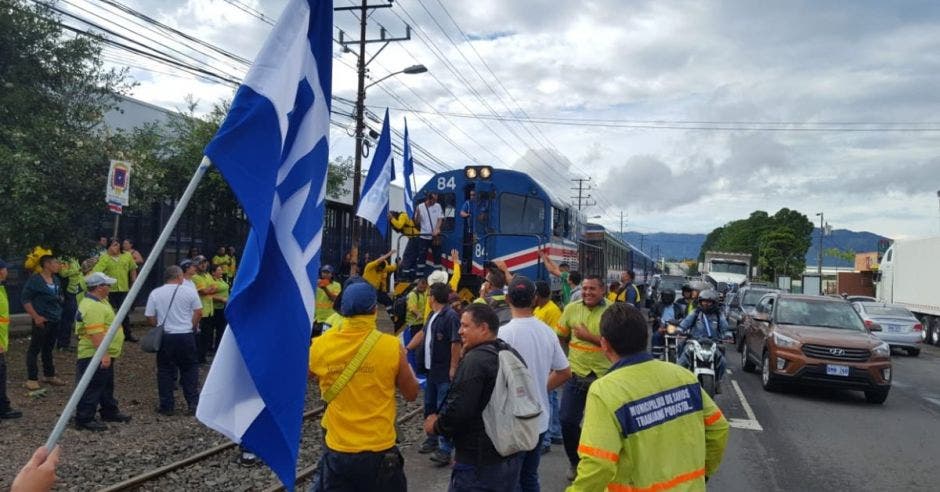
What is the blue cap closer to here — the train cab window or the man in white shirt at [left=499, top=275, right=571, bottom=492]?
the man in white shirt at [left=499, top=275, right=571, bottom=492]

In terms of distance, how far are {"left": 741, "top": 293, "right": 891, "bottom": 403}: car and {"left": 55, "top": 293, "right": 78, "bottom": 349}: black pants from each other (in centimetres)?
1192

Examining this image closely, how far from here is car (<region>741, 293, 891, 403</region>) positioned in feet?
35.9

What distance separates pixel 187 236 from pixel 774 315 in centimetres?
1461

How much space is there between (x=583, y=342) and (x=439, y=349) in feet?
5.38

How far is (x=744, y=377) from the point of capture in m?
13.6

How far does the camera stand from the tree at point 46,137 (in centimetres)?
1091

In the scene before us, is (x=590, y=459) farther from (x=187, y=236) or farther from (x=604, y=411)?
(x=187, y=236)

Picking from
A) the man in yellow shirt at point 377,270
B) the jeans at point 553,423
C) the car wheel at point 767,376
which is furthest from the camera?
the car wheel at point 767,376

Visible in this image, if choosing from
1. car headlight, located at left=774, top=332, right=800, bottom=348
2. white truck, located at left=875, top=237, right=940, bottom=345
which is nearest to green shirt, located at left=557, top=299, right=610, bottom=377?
car headlight, located at left=774, top=332, right=800, bottom=348

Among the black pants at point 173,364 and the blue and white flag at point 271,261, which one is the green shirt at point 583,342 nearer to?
the blue and white flag at point 271,261

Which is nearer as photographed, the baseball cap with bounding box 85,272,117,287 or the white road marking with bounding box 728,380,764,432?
the baseball cap with bounding box 85,272,117,287

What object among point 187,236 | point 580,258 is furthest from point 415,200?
point 187,236

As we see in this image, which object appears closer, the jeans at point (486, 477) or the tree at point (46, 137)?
the jeans at point (486, 477)

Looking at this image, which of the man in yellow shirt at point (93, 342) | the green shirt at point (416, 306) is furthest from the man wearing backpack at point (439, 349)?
the man in yellow shirt at point (93, 342)
